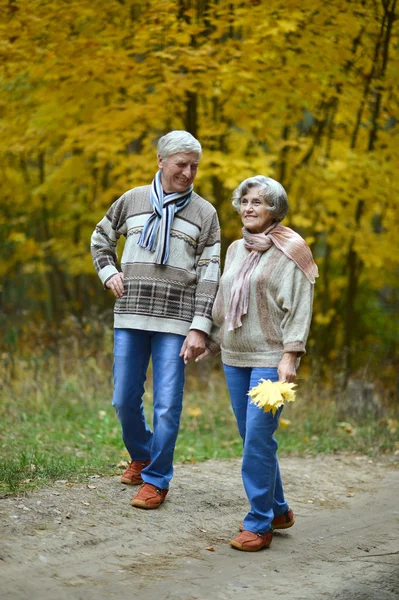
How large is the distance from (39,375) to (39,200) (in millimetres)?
5137

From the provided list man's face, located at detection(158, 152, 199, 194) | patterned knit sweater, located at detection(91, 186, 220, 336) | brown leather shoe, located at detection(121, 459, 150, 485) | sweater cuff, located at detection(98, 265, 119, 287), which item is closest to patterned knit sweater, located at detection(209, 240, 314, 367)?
patterned knit sweater, located at detection(91, 186, 220, 336)

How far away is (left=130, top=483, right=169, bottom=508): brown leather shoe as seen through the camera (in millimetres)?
4637

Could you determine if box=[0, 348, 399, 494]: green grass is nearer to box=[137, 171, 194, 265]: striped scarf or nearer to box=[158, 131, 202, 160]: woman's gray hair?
box=[137, 171, 194, 265]: striped scarf

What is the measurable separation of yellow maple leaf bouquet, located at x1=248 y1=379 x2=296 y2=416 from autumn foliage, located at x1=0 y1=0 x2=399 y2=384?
4.16 metres

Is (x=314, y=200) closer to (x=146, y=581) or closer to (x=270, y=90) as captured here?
(x=270, y=90)

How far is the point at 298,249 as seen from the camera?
4109mm

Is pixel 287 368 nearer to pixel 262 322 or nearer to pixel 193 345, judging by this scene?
pixel 262 322

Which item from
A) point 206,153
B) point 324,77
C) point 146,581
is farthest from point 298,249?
point 324,77

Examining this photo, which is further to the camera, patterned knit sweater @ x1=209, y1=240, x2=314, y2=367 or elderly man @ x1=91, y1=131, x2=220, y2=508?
elderly man @ x1=91, y1=131, x2=220, y2=508

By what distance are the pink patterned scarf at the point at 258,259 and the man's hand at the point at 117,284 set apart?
0.76m

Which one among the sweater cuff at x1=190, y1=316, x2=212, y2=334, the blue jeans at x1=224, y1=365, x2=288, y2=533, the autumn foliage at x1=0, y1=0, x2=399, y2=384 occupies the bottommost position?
the blue jeans at x1=224, y1=365, x2=288, y2=533

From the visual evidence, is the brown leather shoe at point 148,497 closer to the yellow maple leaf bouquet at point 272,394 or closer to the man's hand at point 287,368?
the yellow maple leaf bouquet at point 272,394

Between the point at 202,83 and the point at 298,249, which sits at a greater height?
the point at 202,83

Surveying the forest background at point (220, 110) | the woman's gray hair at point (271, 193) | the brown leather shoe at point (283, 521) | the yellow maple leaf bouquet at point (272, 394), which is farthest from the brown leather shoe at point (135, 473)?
the forest background at point (220, 110)
